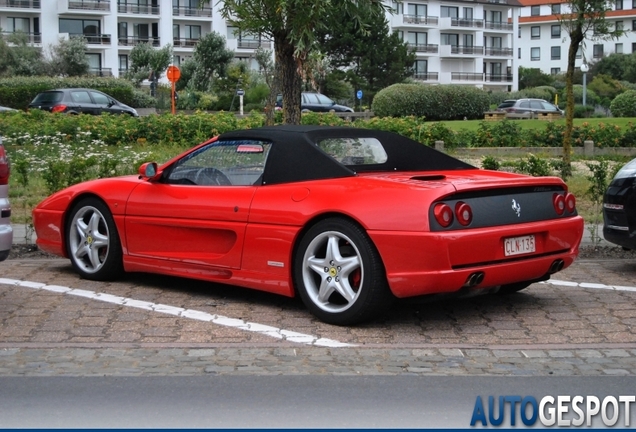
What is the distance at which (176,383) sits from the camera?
570 cm

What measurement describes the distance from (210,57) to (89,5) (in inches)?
470

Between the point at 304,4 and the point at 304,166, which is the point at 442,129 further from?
the point at 304,166

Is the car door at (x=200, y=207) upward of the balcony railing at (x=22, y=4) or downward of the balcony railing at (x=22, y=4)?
downward

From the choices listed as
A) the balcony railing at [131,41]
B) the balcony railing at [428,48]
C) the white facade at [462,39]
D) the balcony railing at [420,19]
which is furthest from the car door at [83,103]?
the balcony railing at [428,48]

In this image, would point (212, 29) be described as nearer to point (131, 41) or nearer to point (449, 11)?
point (131, 41)

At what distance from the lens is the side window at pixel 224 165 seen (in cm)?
786

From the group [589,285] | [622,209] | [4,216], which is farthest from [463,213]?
[4,216]

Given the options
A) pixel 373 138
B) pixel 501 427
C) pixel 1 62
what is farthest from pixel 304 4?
pixel 1 62

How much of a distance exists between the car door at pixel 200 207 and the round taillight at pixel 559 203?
7.13 feet

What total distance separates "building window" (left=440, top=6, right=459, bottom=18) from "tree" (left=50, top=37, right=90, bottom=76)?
4056 cm

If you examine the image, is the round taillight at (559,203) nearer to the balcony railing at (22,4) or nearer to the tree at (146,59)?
the tree at (146,59)

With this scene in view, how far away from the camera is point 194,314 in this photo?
24.7 ft

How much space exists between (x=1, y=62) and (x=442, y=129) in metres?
49.2

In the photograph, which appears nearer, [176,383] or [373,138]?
[176,383]
